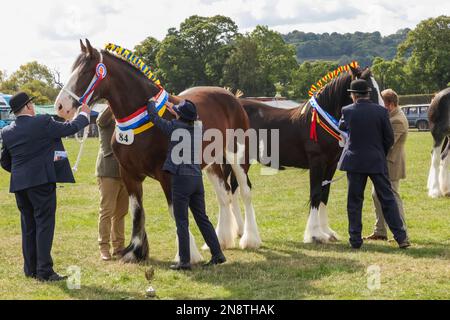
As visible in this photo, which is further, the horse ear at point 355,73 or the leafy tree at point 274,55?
the leafy tree at point 274,55

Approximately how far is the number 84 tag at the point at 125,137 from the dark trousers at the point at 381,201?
288cm

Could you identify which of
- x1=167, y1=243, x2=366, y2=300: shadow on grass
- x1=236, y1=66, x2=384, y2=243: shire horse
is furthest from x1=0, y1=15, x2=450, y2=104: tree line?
x1=167, y1=243, x2=366, y2=300: shadow on grass

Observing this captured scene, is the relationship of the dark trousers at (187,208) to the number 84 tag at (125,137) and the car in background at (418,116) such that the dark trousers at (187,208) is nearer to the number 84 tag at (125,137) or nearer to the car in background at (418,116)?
the number 84 tag at (125,137)

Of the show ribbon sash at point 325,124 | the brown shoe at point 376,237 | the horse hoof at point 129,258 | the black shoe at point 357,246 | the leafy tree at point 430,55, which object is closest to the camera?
the horse hoof at point 129,258

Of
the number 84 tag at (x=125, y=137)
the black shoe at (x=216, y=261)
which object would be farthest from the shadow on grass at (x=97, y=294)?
the number 84 tag at (x=125, y=137)

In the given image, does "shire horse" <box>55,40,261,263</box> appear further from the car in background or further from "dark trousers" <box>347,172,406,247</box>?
the car in background

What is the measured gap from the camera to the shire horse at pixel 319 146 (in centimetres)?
877

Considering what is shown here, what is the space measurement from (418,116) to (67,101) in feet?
135

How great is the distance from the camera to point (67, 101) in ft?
22.5

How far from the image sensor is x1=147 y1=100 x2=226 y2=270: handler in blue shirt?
6.95 meters

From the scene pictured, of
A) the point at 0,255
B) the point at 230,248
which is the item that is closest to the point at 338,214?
the point at 230,248

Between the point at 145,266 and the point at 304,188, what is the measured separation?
8018mm
